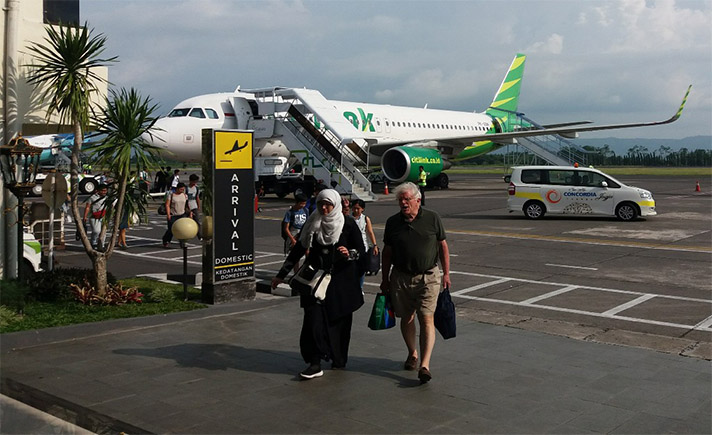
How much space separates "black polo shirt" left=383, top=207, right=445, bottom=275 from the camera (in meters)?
7.14

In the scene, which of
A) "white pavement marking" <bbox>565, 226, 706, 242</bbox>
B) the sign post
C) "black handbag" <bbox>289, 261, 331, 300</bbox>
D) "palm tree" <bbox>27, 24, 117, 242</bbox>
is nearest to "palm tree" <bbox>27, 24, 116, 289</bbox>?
"palm tree" <bbox>27, 24, 117, 242</bbox>

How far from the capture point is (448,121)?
44.7m

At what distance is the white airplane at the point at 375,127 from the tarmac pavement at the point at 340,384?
16.1 meters

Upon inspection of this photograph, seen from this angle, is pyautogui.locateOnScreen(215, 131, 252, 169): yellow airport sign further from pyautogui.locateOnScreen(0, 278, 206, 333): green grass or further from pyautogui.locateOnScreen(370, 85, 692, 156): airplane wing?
pyautogui.locateOnScreen(370, 85, 692, 156): airplane wing

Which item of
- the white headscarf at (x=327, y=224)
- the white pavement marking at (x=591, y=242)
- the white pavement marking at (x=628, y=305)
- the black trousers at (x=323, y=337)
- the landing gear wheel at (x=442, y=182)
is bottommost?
the white pavement marking at (x=628, y=305)

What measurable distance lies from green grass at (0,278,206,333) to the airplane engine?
2359 centimetres

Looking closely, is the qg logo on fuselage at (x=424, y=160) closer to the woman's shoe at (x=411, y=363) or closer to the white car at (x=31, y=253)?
the white car at (x=31, y=253)

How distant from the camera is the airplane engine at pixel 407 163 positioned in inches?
1341

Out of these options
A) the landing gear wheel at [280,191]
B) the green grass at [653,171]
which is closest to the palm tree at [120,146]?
the landing gear wheel at [280,191]

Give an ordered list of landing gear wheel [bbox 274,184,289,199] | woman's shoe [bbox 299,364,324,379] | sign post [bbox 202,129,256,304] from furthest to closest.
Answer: landing gear wheel [bbox 274,184,289,199]
sign post [bbox 202,129,256,304]
woman's shoe [bbox 299,364,324,379]

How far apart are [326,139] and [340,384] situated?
82.3 ft

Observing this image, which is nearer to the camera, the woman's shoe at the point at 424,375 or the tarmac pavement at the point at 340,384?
the tarmac pavement at the point at 340,384

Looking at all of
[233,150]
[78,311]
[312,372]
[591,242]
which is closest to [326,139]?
[591,242]

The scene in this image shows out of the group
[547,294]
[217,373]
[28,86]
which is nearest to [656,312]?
[547,294]
